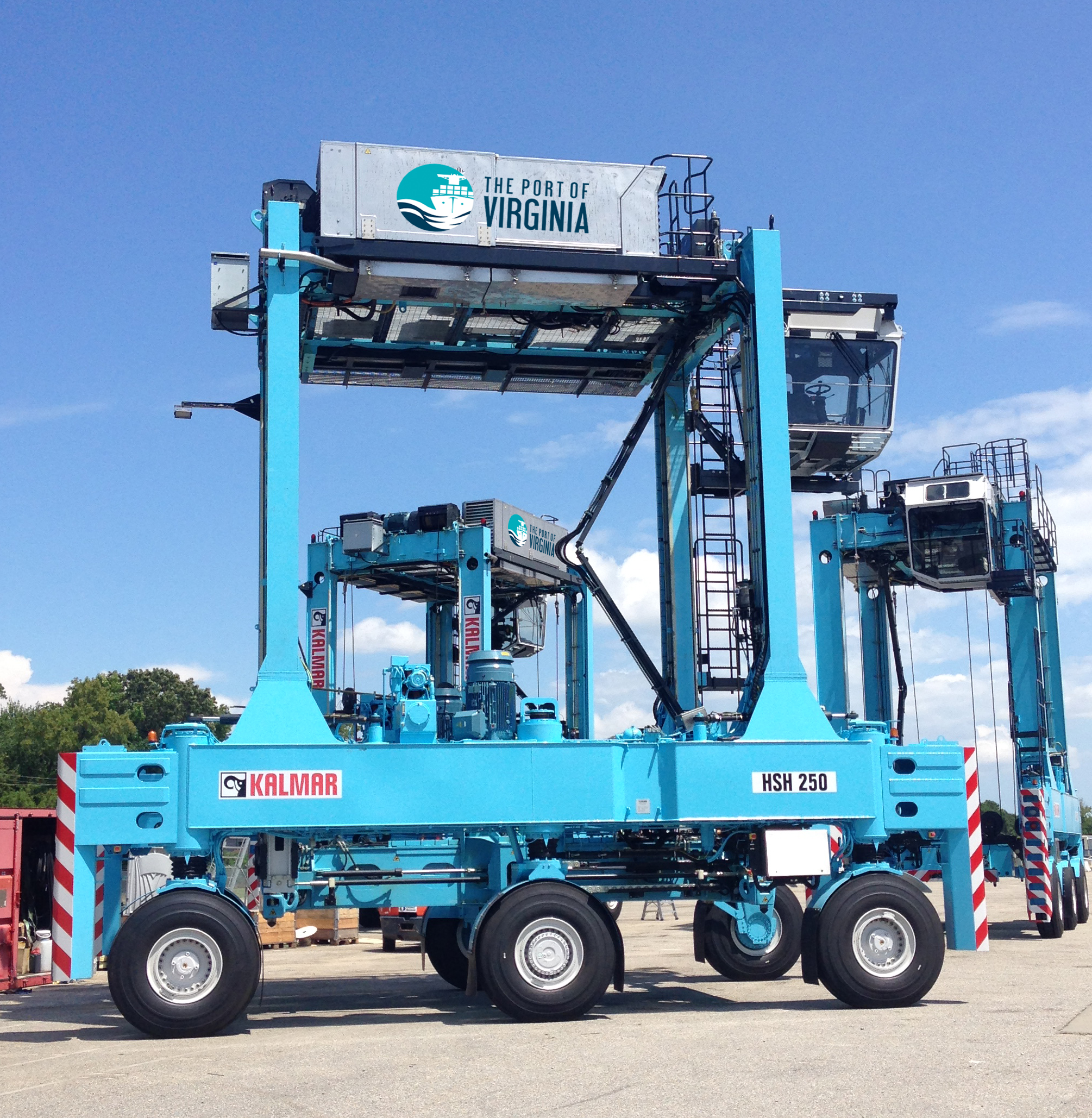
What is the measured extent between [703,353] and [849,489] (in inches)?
480

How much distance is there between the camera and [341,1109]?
784 cm

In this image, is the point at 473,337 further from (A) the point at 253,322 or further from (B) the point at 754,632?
(B) the point at 754,632

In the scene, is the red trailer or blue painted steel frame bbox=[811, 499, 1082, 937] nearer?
the red trailer

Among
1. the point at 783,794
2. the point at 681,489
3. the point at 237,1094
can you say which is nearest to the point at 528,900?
the point at 783,794

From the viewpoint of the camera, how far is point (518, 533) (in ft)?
118

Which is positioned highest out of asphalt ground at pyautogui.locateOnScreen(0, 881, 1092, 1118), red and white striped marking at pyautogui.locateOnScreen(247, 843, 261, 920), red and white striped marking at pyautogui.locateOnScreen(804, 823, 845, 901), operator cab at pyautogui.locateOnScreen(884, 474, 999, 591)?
operator cab at pyautogui.locateOnScreen(884, 474, 999, 591)

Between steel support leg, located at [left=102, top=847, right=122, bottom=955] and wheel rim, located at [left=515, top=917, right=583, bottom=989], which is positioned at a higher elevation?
steel support leg, located at [left=102, top=847, right=122, bottom=955]

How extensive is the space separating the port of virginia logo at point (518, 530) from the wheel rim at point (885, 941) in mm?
23527

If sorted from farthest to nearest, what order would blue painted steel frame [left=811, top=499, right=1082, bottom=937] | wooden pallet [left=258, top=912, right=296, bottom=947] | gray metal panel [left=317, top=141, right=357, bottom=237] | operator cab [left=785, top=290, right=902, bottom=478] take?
blue painted steel frame [left=811, top=499, right=1082, bottom=937] < wooden pallet [left=258, top=912, right=296, bottom=947] < operator cab [left=785, top=290, right=902, bottom=478] < gray metal panel [left=317, top=141, right=357, bottom=237]

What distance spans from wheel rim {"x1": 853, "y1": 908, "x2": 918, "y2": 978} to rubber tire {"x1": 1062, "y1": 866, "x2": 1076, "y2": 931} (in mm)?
14380

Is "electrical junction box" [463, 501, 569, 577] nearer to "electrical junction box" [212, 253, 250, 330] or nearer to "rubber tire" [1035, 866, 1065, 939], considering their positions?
"rubber tire" [1035, 866, 1065, 939]

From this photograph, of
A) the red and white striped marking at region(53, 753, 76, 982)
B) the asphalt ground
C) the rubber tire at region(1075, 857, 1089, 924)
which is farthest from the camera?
the rubber tire at region(1075, 857, 1089, 924)

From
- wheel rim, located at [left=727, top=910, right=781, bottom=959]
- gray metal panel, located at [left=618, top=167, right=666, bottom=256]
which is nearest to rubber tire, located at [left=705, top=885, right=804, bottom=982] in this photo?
wheel rim, located at [left=727, top=910, right=781, bottom=959]

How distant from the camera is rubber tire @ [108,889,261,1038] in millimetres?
11062
